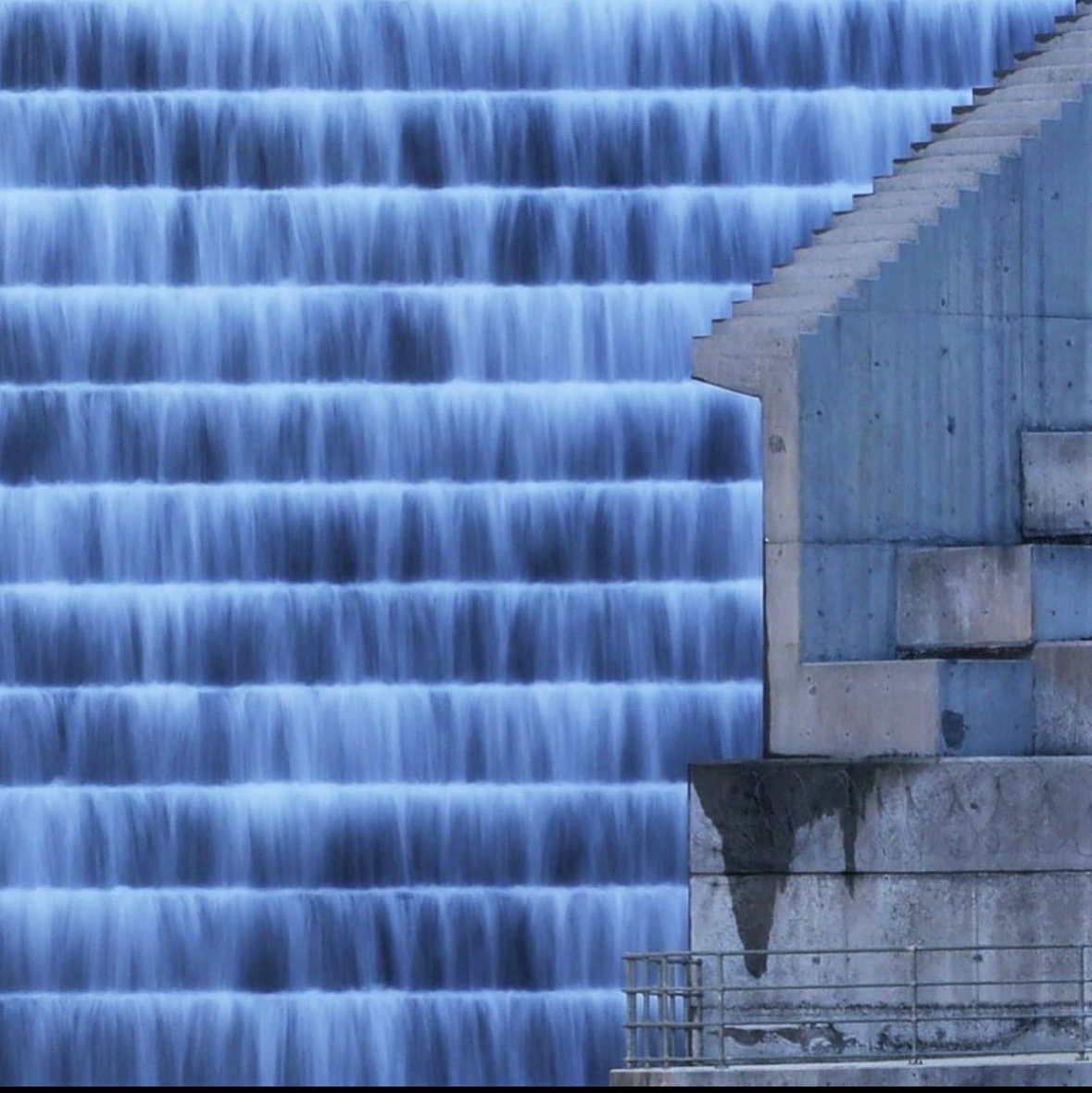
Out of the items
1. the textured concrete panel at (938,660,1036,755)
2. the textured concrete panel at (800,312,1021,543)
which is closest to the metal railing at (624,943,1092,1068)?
the textured concrete panel at (938,660,1036,755)

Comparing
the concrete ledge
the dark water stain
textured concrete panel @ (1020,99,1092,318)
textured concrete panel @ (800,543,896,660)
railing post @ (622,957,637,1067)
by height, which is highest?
textured concrete panel @ (1020,99,1092,318)

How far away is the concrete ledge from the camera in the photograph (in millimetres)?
19859

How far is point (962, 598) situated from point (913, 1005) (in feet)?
9.00

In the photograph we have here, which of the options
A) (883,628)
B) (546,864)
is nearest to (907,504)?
(883,628)

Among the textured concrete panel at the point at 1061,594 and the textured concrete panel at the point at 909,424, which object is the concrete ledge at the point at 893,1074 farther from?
the textured concrete panel at the point at 909,424

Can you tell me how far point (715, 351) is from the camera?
22.7 metres

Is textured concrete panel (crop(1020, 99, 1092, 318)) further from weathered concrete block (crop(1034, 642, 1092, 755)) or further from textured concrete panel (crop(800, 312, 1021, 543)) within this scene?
weathered concrete block (crop(1034, 642, 1092, 755))

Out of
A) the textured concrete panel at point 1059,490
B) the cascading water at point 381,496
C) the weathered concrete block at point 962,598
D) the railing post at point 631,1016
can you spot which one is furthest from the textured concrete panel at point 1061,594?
the cascading water at point 381,496

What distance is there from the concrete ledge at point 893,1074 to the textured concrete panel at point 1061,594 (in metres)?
3.00

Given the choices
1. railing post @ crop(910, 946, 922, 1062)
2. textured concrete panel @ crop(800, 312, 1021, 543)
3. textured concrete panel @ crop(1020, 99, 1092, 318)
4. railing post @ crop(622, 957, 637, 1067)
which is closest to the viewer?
railing post @ crop(910, 946, 922, 1062)

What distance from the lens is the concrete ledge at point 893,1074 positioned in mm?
19859

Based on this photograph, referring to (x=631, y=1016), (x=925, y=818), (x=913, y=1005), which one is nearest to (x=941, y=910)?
(x=925, y=818)

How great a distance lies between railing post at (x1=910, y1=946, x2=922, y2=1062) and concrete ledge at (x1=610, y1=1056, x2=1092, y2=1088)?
0.78 ft

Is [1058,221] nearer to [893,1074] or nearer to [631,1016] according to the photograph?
[631,1016]
